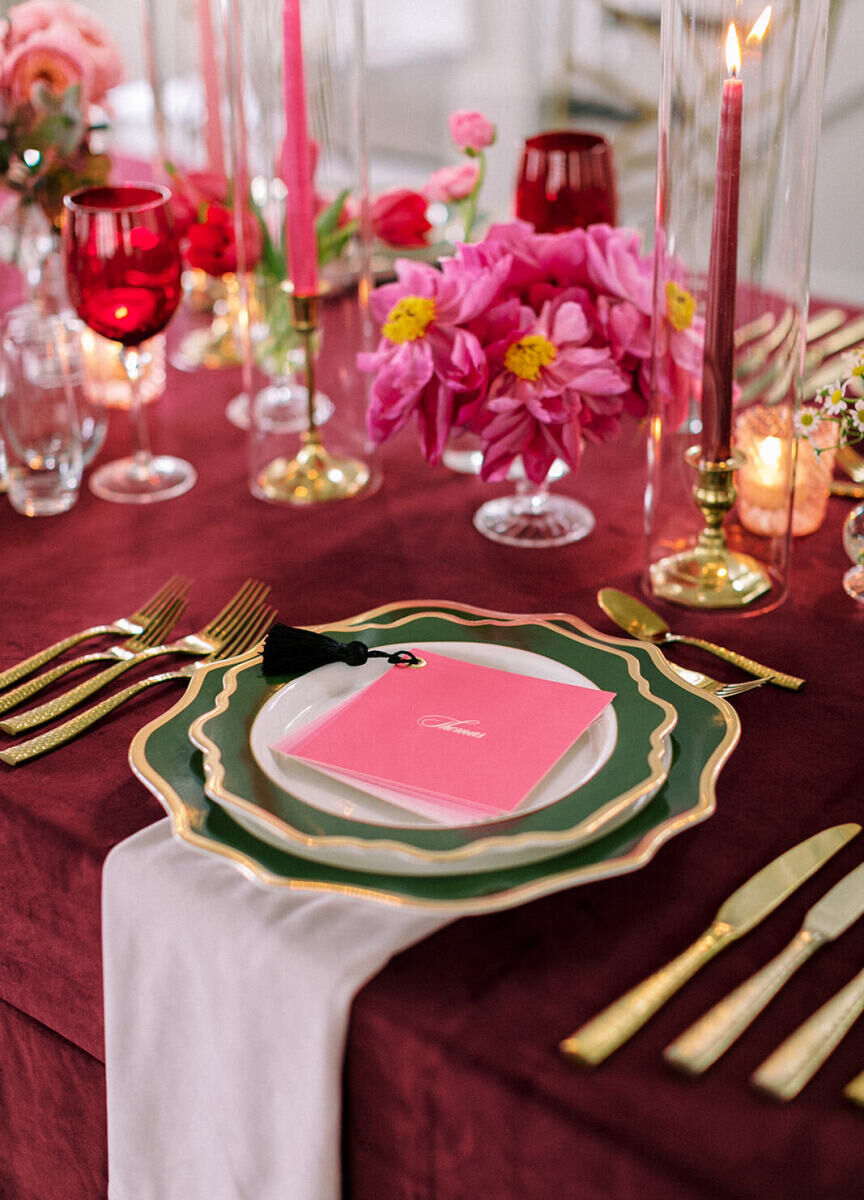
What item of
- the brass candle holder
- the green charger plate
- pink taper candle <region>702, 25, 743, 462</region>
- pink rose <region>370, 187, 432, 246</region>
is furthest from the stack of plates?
pink rose <region>370, 187, 432, 246</region>

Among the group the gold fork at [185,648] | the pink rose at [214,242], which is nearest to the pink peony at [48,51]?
the pink rose at [214,242]

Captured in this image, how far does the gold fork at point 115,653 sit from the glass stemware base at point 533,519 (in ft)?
0.91

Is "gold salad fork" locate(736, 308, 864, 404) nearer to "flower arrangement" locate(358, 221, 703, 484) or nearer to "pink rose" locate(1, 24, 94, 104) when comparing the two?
"flower arrangement" locate(358, 221, 703, 484)

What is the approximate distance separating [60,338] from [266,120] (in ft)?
0.88

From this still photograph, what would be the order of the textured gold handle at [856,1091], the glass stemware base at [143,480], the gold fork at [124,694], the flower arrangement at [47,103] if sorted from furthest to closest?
the flower arrangement at [47,103], the glass stemware base at [143,480], the gold fork at [124,694], the textured gold handle at [856,1091]

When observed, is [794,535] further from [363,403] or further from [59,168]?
[59,168]

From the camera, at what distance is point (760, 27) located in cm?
84

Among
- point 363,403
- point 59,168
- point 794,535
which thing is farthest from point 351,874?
point 59,168

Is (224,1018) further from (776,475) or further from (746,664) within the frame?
(776,475)

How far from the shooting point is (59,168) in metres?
1.31

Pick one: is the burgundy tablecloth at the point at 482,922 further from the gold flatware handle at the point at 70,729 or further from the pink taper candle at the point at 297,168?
the pink taper candle at the point at 297,168

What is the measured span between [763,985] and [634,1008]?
0.20ft

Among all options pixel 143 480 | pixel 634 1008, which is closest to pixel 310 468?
pixel 143 480

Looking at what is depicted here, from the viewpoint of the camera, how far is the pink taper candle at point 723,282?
→ 85cm
